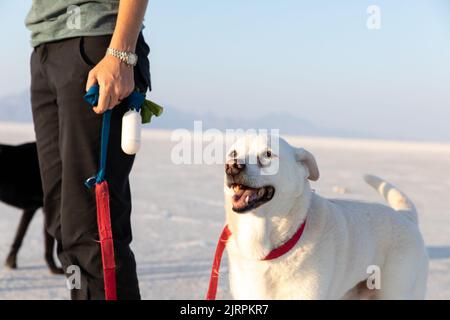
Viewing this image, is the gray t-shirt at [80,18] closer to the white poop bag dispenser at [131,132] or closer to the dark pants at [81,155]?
the dark pants at [81,155]

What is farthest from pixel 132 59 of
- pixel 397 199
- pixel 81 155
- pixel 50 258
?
pixel 50 258

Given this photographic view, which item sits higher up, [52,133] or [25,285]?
[52,133]

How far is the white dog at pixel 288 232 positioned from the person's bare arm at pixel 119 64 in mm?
583

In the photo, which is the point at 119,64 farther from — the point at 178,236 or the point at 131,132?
the point at 178,236

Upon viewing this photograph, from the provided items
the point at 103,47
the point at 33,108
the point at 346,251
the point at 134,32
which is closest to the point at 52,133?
the point at 33,108

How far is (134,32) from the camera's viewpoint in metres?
1.85

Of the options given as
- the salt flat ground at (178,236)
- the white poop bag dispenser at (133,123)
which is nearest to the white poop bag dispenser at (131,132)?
the white poop bag dispenser at (133,123)

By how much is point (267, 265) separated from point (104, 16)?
3.96 feet

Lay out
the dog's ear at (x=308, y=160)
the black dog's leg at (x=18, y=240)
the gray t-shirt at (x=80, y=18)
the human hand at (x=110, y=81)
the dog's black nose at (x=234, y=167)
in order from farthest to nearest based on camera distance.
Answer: the black dog's leg at (x=18, y=240) < the dog's ear at (x=308, y=160) < the dog's black nose at (x=234, y=167) < the gray t-shirt at (x=80, y=18) < the human hand at (x=110, y=81)

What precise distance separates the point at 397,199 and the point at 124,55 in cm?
187

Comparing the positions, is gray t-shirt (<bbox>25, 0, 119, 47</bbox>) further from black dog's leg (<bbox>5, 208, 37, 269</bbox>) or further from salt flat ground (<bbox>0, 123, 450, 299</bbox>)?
black dog's leg (<bbox>5, 208, 37, 269</bbox>)

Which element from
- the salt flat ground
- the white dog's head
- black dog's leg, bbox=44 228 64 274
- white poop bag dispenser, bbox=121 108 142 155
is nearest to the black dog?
black dog's leg, bbox=44 228 64 274

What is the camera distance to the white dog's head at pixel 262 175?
86.7 inches
